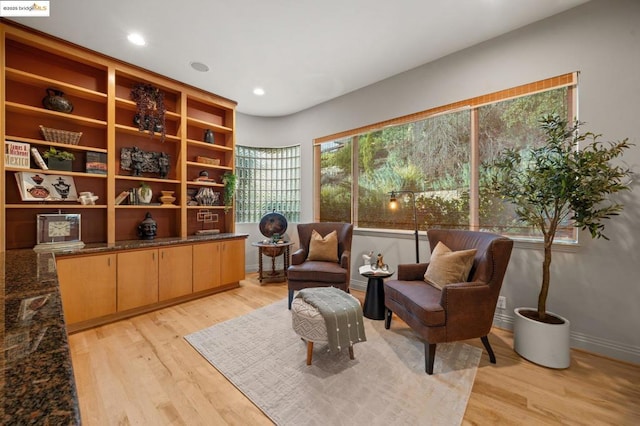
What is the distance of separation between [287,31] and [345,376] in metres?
3.11

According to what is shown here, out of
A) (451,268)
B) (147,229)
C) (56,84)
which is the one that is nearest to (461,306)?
(451,268)

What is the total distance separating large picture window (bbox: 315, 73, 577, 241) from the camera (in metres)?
2.48

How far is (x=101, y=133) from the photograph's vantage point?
3.04m

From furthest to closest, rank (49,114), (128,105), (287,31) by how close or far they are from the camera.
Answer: (128,105) < (49,114) < (287,31)

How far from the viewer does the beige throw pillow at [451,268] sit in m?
2.18

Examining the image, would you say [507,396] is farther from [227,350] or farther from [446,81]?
[446,81]

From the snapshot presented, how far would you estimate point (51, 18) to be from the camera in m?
2.32

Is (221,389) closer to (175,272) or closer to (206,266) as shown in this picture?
(175,272)

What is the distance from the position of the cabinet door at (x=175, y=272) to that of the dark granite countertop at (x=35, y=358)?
80.5 inches

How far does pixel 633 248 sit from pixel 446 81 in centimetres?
229

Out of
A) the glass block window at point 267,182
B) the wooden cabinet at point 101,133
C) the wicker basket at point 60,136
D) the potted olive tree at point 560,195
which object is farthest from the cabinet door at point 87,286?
the potted olive tree at point 560,195

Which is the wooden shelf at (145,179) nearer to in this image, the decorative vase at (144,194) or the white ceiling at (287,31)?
Answer: the decorative vase at (144,194)

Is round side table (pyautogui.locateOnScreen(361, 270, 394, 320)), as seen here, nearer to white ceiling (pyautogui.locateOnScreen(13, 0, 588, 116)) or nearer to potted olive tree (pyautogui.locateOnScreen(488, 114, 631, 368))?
potted olive tree (pyautogui.locateOnScreen(488, 114, 631, 368))

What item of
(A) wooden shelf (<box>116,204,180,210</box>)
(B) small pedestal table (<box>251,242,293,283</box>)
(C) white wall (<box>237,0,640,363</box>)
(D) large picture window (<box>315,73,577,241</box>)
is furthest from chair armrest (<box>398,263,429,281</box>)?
(A) wooden shelf (<box>116,204,180,210</box>)
